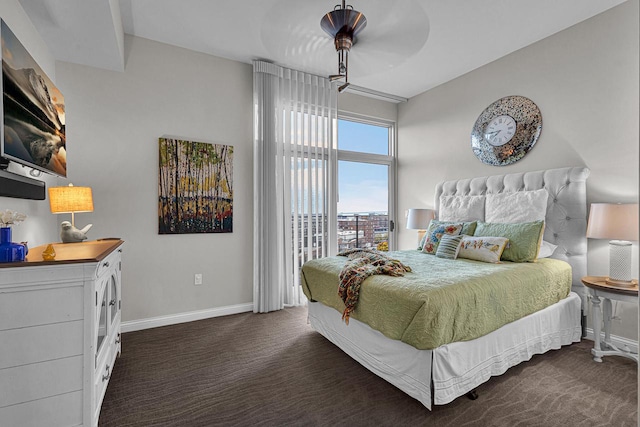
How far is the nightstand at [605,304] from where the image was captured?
218 centimetres

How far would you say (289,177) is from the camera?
3.72 metres

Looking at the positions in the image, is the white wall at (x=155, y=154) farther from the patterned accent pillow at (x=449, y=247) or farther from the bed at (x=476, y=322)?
the patterned accent pillow at (x=449, y=247)

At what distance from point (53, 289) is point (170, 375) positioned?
115cm

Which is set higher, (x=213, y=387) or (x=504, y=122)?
(x=504, y=122)

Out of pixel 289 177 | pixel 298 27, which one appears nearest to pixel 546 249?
pixel 289 177

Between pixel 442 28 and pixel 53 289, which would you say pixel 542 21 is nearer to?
pixel 442 28

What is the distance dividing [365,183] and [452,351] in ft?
10.2

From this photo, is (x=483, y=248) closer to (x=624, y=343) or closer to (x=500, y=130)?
(x=624, y=343)

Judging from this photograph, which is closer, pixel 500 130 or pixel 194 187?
pixel 194 187

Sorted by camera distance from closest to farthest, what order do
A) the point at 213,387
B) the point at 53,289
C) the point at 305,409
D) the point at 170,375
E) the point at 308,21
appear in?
the point at 53,289, the point at 305,409, the point at 213,387, the point at 170,375, the point at 308,21

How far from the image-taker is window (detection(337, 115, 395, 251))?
438cm

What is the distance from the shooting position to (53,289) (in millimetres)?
1390

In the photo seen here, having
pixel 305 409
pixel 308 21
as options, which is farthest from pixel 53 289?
pixel 308 21

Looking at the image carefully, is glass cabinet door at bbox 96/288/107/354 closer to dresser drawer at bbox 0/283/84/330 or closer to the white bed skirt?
dresser drawer at bbox 0/283/84/330
